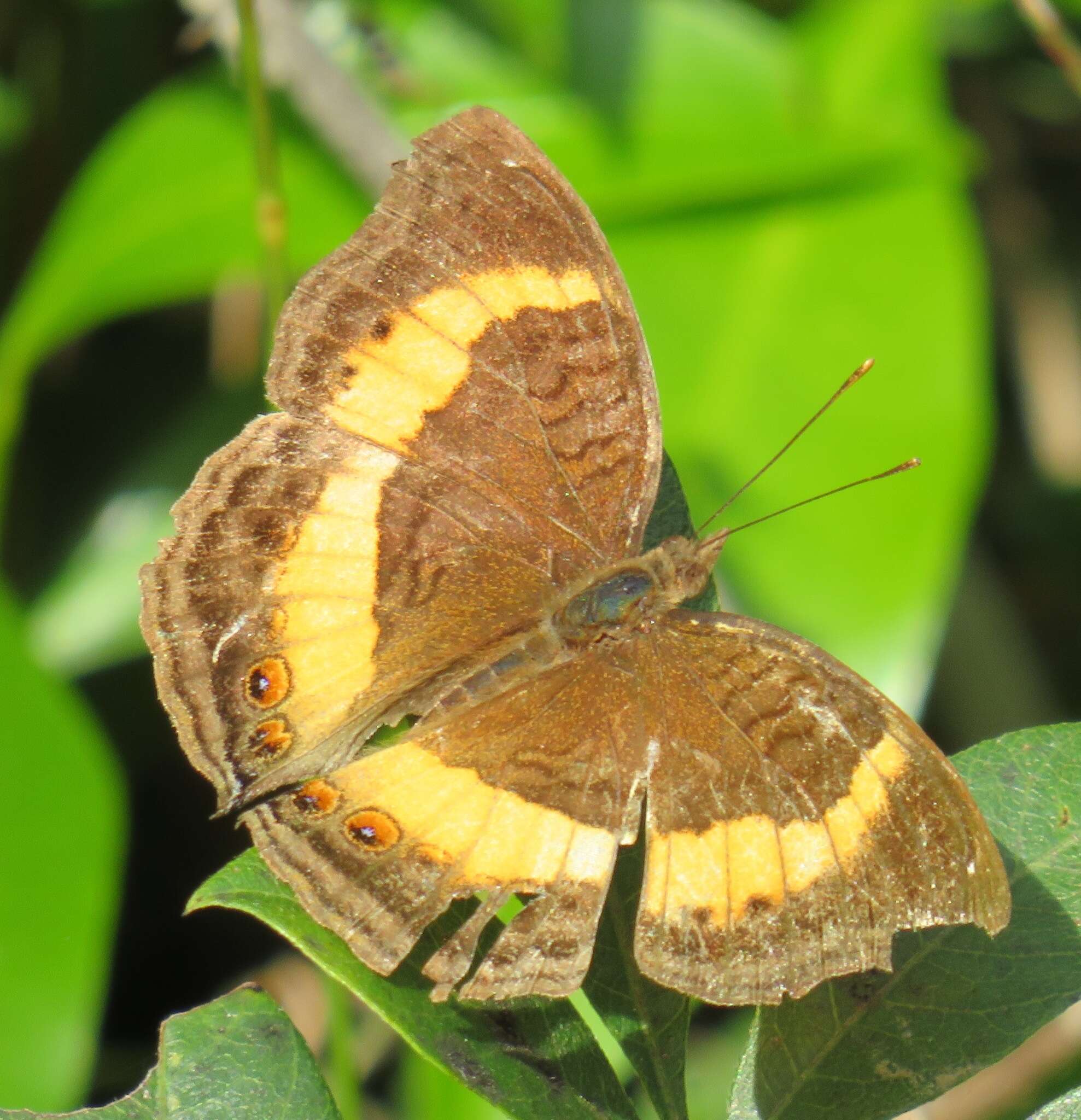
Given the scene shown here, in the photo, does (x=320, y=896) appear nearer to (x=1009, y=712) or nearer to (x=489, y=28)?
(x=1009, y=712)

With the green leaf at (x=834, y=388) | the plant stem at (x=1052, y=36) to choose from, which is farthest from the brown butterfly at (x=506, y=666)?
the plant stem at (x=1052, y=36)

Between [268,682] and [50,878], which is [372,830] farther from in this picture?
[50,878]

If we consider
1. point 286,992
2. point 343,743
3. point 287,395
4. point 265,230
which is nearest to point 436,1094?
point 286,992

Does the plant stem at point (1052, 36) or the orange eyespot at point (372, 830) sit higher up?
the plant stem at point (1052, 36)

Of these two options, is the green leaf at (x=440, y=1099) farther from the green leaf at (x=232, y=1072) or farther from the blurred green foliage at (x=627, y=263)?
the green leaf at (x=232, y=1072)

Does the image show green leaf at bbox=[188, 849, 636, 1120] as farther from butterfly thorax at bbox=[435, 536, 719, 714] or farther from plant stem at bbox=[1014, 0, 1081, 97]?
plant stem at bbox=[1014, 0, 1081, 97]

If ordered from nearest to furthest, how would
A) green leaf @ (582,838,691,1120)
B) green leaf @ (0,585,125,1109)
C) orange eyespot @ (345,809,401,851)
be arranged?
green leaf @ (582,838,691,1120)
orange eyespot @ (345,809,401,851)
green leaf @ (0,585,125,1109)

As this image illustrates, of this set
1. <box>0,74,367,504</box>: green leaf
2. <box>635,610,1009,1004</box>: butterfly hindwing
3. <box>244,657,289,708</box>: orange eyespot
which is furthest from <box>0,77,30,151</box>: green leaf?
<box>635,610,1009,1004</box>: butterfly hindwing

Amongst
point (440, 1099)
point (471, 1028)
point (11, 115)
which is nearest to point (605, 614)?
point (471, 1028)
